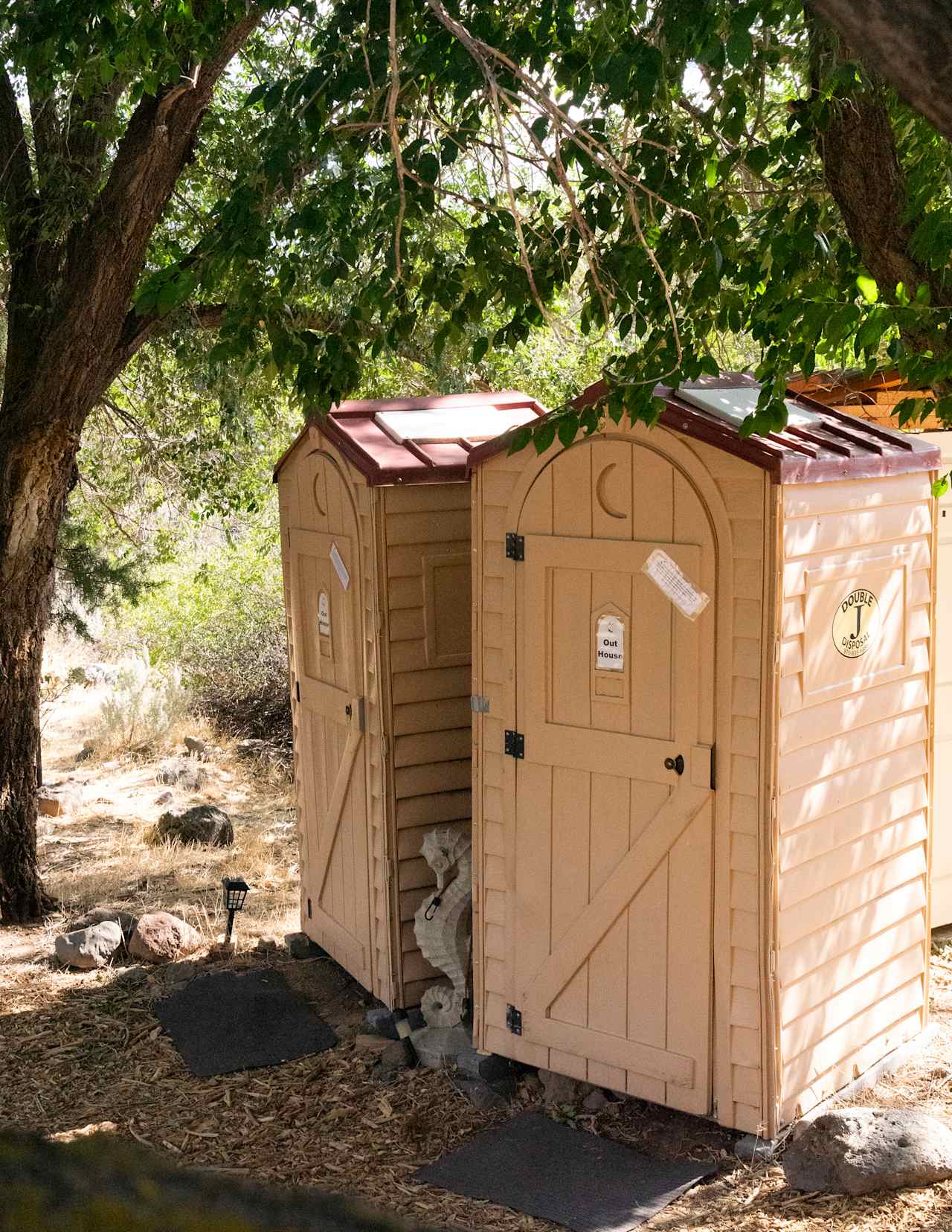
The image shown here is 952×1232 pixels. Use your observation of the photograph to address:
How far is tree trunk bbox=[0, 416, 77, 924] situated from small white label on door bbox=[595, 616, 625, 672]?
3456 mm

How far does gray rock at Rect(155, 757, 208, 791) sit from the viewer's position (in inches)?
394

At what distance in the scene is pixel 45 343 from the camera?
6.47m

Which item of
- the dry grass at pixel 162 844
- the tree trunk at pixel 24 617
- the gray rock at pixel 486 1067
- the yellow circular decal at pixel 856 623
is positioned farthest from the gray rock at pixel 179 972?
the yellow circular decal at pixel 856 623

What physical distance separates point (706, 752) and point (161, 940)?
134 inches

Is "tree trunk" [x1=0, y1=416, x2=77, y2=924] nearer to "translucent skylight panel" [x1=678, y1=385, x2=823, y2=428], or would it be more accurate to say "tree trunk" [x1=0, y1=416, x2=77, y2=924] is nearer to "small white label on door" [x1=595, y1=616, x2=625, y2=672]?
"small white label on door" [x1=595, y1=616, x2=625, y2=672]

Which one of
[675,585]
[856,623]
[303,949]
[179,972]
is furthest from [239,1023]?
[856,623]

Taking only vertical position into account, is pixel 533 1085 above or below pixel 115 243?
below

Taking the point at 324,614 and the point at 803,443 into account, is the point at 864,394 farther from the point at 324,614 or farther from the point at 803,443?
the point at 324,614

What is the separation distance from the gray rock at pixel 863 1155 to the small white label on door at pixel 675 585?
166cm

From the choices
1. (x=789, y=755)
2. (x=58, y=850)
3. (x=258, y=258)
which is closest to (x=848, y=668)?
(x=789, y=755)

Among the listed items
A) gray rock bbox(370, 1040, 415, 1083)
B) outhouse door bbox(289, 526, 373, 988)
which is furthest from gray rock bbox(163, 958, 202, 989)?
gray rock bbox(370, 1040, 415, 1083)

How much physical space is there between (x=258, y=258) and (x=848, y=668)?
7.95 ft

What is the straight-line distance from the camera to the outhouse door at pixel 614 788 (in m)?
4.15

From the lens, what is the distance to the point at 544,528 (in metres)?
4.45
